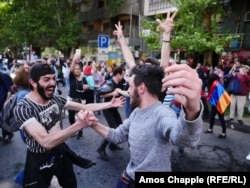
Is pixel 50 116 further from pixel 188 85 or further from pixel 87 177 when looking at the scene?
pixel 87 177

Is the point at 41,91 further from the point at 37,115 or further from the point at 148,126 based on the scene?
the point at 148,126

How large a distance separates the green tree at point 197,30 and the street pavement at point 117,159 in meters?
4.92

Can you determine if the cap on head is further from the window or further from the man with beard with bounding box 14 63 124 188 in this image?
the window

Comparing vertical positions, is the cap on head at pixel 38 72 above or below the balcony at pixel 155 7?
below

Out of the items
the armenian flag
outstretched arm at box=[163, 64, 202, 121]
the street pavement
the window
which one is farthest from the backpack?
the window

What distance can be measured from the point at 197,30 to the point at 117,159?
7664 mm

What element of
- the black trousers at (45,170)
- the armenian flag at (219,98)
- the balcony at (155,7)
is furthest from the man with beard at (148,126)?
the balcony at (155,7)

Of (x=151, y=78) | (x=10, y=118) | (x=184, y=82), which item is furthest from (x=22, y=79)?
(x=184, y=82)

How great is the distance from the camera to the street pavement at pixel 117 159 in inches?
177

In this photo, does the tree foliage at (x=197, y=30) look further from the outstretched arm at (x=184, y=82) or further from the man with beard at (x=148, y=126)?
the outstretched arm at (x=184, y=82)

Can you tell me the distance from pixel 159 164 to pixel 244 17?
17.1m

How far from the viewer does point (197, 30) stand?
11.2 m

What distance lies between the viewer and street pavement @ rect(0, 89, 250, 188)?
4496 mm

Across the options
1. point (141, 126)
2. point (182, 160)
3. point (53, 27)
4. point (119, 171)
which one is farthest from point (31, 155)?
point (53, 27)
